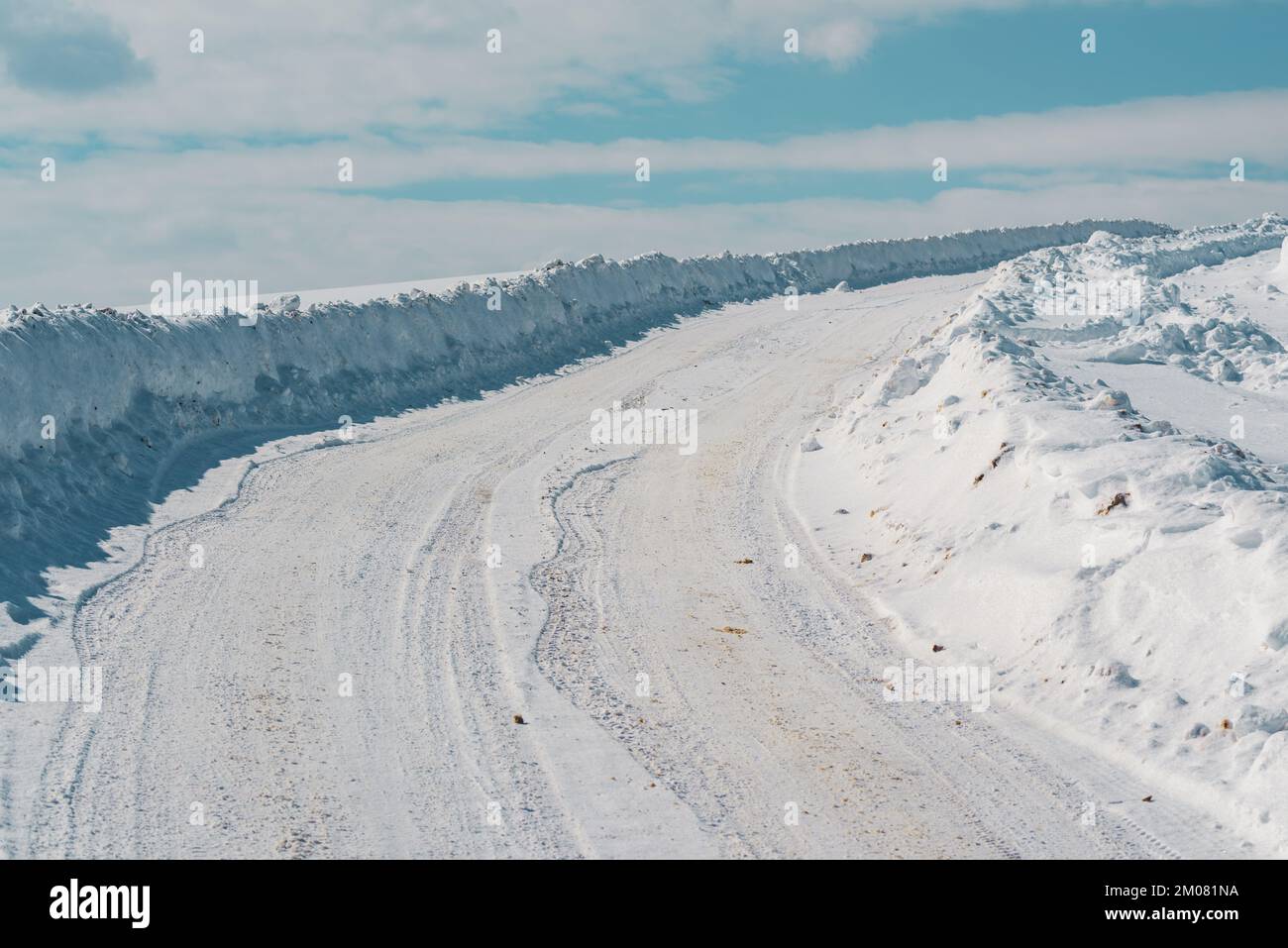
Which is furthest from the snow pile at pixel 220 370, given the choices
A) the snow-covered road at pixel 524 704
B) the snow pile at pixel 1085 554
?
the snow pile at pixel 1085 554

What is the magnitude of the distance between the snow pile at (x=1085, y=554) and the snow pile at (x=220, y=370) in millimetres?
7541

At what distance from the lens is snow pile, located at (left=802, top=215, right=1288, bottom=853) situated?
683 cm

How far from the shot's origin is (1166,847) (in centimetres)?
585

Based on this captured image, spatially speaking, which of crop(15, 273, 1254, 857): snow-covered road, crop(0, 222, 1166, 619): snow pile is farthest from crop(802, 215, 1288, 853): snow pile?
crop(0, 222, 1166, 619): snow pile

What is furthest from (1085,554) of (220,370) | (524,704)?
(220,370)

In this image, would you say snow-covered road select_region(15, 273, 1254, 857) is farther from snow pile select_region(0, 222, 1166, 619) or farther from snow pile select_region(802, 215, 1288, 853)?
snow pile select_region(0, 222, 1166, 619)

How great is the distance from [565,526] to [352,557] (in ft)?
7.92

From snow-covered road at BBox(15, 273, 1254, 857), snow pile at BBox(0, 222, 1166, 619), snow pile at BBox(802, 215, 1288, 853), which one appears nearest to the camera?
snow-covered road at BBox(15, 273, 1254, 857)

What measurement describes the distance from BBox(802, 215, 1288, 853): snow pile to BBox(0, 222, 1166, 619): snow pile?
297 inches

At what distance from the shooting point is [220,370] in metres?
16.7

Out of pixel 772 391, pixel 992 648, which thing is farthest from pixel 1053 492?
pixel 772 391

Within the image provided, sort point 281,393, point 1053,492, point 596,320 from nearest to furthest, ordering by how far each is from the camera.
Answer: point 1053,492
point 281,393
point 596,320

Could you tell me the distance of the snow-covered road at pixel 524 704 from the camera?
5.93 m
